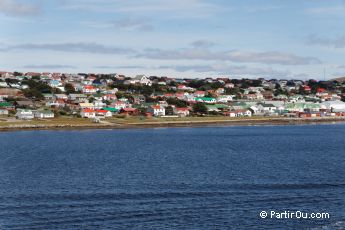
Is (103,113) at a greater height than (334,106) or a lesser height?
lesser

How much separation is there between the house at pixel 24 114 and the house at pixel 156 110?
59.9ft

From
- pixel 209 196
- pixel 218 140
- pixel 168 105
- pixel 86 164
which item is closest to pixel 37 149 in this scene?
pixel 86 164

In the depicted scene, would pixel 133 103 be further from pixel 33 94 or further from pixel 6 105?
pixel 6 105

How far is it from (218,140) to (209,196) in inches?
1211

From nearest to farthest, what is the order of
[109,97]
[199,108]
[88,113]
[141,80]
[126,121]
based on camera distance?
[126,121] → [88,113] → [199,108] → [109,97] → [141,80]

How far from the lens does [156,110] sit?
3413 inches

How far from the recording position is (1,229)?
19.6 metres

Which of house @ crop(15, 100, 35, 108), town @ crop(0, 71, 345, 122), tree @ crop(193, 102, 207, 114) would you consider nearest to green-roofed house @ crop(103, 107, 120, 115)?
town @ crop(0, 71, 345, 122)

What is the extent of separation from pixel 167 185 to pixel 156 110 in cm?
5940

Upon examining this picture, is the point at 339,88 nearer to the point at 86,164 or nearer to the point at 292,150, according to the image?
the point at 292,150

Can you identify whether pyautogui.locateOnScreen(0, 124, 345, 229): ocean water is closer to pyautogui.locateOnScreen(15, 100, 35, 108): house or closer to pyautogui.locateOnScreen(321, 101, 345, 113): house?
pyautogui.locateOnScreen(15, 100, 35, 108): house

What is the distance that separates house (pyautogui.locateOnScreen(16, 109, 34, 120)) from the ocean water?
25.7m

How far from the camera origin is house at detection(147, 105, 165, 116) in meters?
86.6

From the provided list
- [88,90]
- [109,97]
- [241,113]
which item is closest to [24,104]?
[109,97]
